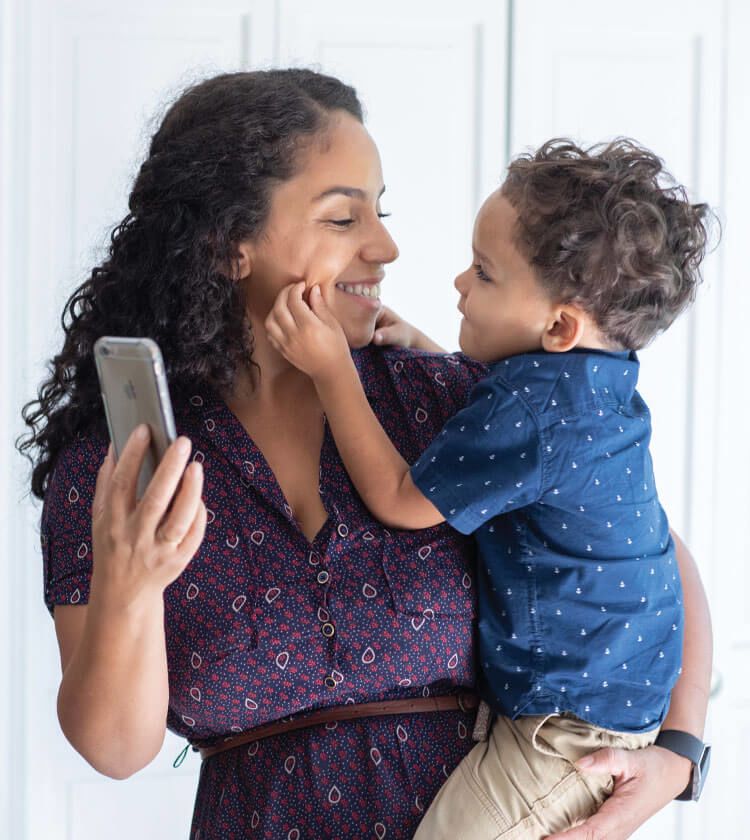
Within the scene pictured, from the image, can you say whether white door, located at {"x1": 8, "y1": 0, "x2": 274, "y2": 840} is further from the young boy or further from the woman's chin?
the young boy

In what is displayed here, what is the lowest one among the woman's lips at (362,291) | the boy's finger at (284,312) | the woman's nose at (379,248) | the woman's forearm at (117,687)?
the woman's forearm at (117,687)

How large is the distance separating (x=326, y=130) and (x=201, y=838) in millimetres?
892

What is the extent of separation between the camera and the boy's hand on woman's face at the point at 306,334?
137cm

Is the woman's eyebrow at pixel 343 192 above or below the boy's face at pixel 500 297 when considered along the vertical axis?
above

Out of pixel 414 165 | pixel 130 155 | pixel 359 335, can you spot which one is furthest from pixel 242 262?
pixel 414 165

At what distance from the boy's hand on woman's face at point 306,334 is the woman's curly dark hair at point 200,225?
0.32 ft

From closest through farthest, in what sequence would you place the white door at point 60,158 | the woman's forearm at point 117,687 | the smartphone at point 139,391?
the smartphone at point 139,391
the woman's forearm at point 117,687
the white door at point 60,158

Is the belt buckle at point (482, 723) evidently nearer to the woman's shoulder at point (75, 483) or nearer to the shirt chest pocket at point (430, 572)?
the shirt chest pocket at point (430, 572)

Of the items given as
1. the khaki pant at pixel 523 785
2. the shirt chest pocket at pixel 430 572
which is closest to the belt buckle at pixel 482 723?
the khaki pant at pixel 523 785

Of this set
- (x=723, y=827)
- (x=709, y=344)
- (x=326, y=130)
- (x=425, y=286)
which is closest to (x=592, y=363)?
(x=326, y=130)

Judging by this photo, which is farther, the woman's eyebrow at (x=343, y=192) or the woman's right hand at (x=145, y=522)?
the woman's eyebrow at (x=343, y=192)

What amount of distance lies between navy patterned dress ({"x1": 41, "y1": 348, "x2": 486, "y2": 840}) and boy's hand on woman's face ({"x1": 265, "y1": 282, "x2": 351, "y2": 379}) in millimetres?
135

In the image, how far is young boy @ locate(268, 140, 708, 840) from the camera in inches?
51.6

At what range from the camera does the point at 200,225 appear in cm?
145
